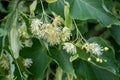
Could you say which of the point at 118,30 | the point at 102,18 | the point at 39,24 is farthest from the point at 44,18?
the point at 118,30

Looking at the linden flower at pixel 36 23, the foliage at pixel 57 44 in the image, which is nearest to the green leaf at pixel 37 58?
the foliage at pixel 57 44

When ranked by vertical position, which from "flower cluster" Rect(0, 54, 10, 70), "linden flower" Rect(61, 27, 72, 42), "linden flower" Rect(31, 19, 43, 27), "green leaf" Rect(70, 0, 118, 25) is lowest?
"flower cluster" Rect(0, 54, 10, 70)

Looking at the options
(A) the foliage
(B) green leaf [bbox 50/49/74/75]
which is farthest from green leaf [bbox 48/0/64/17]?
(B) green leaf [bbox 50/49/74/75]

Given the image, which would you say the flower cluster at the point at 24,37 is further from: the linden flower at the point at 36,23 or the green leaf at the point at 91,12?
the green leaf at the point at 91,12

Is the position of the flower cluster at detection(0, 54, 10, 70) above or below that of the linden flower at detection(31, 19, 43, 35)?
below

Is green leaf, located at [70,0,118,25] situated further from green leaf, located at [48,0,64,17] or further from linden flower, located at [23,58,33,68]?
linden flower, located at [23,58,33,68]

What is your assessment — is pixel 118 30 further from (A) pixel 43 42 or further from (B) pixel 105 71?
(A) pixel 43 42
